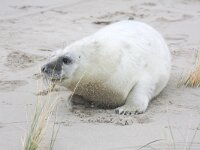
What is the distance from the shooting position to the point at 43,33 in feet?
27.2

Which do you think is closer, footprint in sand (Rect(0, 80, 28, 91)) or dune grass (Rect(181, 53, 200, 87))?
footprint in sand (Rect(0, 80, 28, 91))

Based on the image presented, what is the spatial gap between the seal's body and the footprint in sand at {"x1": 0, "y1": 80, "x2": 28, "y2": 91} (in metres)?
0.87

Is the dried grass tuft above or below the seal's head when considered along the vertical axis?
below

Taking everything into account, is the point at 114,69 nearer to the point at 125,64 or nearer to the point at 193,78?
the point at 125,64

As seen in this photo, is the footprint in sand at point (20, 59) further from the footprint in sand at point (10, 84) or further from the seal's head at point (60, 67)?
the seal's head at point (60, 67)

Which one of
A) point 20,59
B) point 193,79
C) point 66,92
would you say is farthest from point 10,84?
point 193,79

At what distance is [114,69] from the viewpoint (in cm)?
511

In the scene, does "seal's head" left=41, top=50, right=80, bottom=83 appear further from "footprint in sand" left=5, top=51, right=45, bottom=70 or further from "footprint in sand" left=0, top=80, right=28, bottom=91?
"footprint in sand" left=5, top=51, right=45, bottom=70

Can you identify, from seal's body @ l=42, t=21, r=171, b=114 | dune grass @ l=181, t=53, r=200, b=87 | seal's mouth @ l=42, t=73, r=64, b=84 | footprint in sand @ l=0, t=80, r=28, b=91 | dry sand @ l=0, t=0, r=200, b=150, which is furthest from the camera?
dune grass @ l=181, t=53, r=200, b=87

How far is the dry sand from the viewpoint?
4.32m

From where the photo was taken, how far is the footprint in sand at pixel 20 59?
6.55m

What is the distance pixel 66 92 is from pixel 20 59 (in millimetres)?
1276

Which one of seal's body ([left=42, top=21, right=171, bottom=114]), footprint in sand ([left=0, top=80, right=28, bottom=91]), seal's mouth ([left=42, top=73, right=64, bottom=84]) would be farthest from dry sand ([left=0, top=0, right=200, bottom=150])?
seal's mouth ([left=42, top=73, right=64, bottom=84])

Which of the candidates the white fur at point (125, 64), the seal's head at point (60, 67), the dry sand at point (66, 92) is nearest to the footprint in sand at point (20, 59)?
the dry sand at point (66, 92)
